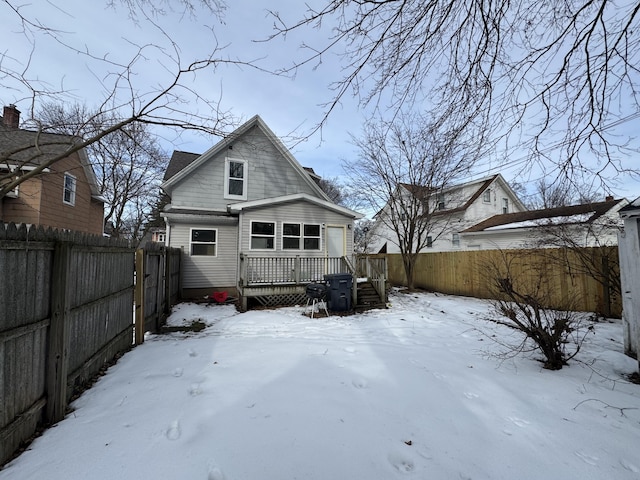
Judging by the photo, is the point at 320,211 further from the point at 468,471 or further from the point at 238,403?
the point at 468,471

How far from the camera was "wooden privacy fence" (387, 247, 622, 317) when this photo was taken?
7207 millimetres

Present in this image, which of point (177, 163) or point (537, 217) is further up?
point (177, 163)

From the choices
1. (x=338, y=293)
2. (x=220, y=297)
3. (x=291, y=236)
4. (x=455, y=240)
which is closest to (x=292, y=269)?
(x=291, y=236)

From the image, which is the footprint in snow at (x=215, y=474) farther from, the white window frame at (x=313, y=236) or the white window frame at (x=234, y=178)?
the white window frame at (x=234, y=178)

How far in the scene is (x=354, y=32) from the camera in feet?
8.90

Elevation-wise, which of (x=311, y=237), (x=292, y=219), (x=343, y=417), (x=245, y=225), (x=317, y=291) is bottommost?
(x=343, y=417)

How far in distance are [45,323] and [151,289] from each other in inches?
136

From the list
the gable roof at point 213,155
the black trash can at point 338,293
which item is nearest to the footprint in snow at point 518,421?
the black trash can at point 338,293

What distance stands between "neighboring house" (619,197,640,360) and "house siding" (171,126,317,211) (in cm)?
1008

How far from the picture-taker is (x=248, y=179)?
12195 millimetres

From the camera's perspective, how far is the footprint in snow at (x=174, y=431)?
2260 millimetres

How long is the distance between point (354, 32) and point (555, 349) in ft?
16.0

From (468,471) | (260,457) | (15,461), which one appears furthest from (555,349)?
(15,461)

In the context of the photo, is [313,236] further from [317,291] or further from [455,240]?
[455,240]
